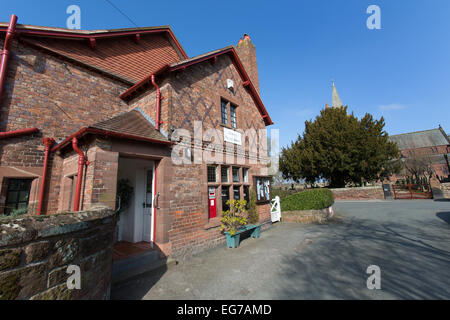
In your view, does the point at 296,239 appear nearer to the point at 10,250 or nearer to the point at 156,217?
the point at 156,217

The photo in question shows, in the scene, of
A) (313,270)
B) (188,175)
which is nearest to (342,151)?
(313,270)

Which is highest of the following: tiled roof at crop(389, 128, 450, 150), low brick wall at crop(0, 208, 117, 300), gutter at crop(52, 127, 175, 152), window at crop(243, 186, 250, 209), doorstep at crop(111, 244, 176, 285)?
tiled roof at crop(389, 128, 450, 150)

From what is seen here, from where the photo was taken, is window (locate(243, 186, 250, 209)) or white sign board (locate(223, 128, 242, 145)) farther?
window (locate(243, 186, 250, 209))

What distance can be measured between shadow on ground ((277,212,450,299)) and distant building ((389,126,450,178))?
52.7m

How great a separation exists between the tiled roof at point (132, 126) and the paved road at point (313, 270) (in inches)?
139

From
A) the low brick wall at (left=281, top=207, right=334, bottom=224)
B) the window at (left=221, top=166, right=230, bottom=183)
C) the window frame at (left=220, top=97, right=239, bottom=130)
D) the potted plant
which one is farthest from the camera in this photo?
the low brick wall at (left=281, top=207, right=334, bottom=224)

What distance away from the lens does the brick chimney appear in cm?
1291

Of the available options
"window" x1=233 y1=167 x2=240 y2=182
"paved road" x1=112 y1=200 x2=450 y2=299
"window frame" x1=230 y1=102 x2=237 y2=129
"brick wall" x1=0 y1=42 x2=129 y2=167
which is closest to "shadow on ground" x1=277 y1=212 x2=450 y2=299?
"paved road" x1=112 y1=200 x2=450 y2=299

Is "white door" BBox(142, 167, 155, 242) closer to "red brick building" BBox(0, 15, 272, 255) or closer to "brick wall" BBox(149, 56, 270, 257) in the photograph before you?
"red brick building" BBox(0, 15, 272, 255)

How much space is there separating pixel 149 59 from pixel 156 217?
7.74 meters

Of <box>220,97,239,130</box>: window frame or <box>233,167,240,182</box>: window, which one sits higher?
<box>220,97,239,130</box>: window frame

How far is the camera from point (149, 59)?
941 centimetres

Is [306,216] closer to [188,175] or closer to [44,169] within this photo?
[188,175]

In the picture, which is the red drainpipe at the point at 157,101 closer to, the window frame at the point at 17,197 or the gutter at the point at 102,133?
the gutter at the point at 102,133
